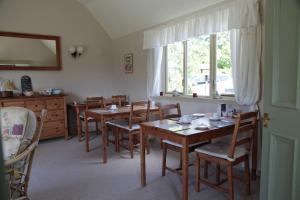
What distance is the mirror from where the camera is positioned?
4.48m

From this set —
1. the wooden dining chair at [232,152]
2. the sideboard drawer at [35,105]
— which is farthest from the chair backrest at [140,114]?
the sideboard drawer at [35,105]

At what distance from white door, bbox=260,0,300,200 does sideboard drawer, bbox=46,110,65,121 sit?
12.9ft

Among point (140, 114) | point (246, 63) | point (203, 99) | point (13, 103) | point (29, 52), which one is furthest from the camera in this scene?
point (29, 52)

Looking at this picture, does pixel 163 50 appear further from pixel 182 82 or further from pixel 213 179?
pixel 213 179

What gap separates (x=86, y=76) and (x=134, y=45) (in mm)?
1338

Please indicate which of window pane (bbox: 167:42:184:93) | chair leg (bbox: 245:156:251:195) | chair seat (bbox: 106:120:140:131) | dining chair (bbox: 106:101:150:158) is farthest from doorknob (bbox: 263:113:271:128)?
window pane (bbox: 167:42:184:93)

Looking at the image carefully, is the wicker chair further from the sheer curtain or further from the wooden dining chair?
the sheer curtain

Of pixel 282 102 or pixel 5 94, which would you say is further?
pixel 5 94

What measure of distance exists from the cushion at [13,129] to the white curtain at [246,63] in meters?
2.42

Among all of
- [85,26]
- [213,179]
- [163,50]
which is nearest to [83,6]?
[85,26]

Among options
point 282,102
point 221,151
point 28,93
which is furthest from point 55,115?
point 282,102

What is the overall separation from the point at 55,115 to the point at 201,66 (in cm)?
293

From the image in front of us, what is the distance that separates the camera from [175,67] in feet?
14.1

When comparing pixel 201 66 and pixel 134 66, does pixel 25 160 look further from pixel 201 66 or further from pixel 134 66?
pixel 134 66
